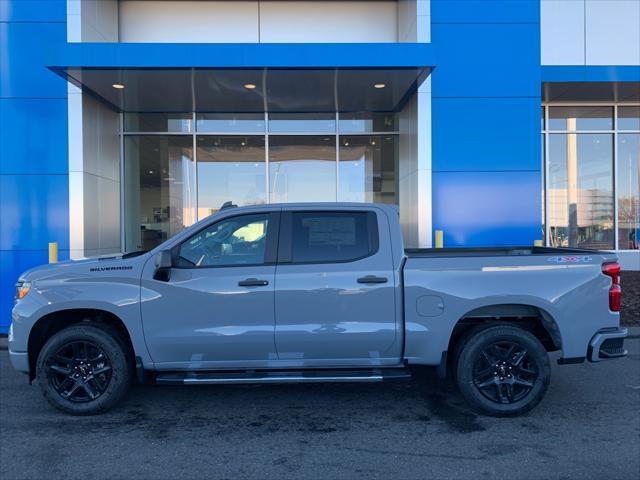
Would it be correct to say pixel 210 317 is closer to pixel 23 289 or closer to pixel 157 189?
pixel 23 289

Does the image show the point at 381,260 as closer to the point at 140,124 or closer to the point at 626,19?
the point at 140,124

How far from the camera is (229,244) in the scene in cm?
499

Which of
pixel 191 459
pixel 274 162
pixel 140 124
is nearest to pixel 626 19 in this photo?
pixel 274 162

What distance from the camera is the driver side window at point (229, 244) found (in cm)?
493

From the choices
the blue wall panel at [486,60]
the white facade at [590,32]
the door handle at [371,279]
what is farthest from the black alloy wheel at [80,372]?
the white facade at [590,32]

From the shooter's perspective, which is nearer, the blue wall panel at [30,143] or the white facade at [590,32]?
the blue wall panel at [30,143]

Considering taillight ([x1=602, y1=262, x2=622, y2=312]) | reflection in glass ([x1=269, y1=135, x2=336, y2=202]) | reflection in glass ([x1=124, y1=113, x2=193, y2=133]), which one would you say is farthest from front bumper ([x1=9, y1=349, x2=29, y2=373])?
reflection in glass ([x1=269, y1=135, x2=336, y2=202])

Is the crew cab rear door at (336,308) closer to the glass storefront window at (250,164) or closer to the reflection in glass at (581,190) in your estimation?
the glass storefront window at (250,164)

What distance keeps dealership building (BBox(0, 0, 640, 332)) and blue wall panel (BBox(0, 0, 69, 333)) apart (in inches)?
1.0

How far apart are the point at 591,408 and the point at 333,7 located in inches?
389

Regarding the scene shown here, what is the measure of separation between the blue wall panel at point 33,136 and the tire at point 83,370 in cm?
Answer: 572

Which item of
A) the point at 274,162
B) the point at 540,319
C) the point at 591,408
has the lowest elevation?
the point at 591,408

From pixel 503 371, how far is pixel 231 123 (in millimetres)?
9761

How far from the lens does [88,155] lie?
9.95 m
